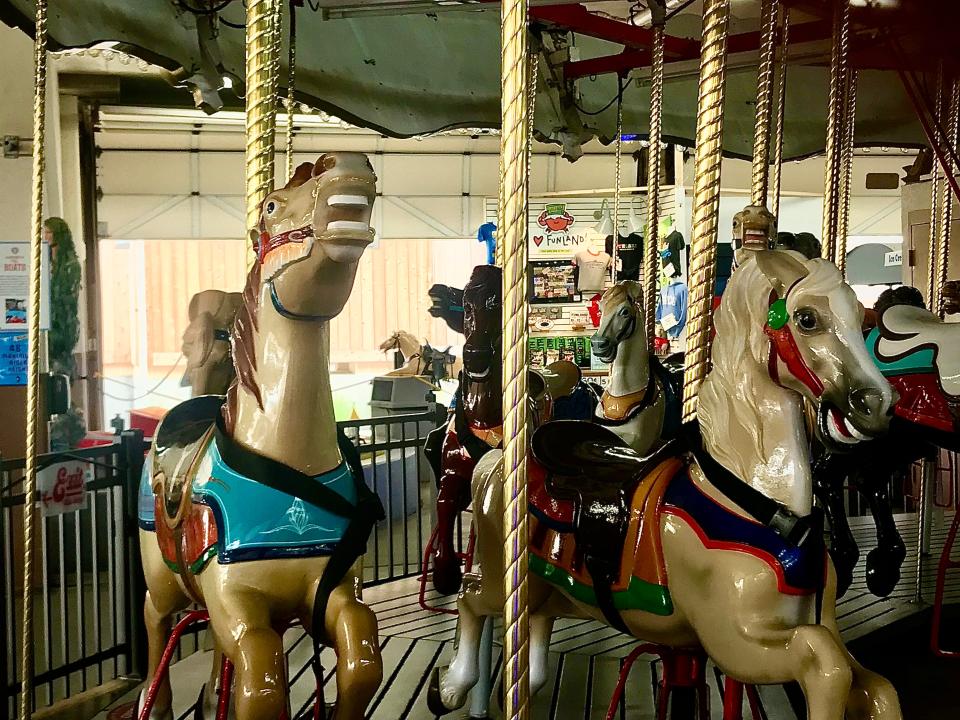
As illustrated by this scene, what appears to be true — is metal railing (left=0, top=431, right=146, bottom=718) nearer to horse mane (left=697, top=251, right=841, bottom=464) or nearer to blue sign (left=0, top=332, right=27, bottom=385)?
blue sign (left=0, top=332, right=27, bottom=385)

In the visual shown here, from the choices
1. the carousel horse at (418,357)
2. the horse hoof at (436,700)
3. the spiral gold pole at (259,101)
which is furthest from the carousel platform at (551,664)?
the carousel horse at (418,357)

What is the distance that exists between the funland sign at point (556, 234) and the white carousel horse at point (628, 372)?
17.4ft

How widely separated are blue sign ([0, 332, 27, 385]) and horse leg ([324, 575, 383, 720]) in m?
3.59

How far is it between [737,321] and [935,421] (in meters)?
1.65

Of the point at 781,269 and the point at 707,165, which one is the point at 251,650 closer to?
the point at 781,269

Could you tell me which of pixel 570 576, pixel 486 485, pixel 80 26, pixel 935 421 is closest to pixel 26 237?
pixel 80 26

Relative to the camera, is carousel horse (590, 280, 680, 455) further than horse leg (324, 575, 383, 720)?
Yes

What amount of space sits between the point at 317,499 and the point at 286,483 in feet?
0.18

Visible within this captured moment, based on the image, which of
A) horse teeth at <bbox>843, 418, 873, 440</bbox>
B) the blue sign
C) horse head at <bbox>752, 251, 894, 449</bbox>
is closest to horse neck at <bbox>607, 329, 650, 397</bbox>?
horse head at <bbox>752, 251, 894, 449</bbox>

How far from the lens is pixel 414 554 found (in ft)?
17.0

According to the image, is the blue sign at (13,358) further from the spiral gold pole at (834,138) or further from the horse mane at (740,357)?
the horse mane at (740,357)

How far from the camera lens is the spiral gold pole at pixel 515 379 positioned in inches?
28.6

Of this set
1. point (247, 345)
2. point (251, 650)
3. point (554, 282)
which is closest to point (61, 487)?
point (247, 345)

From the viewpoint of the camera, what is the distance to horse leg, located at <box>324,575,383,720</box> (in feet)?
4.26
